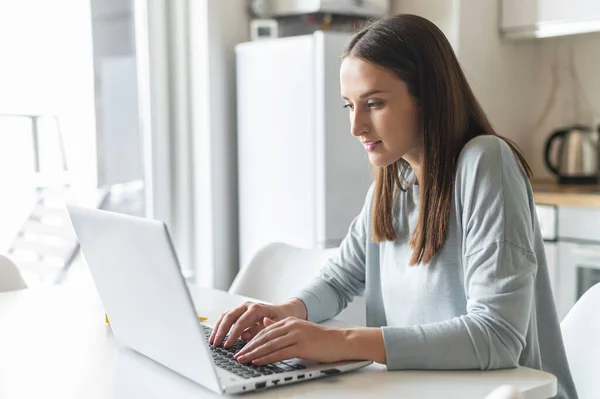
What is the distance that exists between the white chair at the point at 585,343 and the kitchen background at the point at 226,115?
1342mm

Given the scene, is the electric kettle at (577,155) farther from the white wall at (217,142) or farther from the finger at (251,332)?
the finger at (251,332)

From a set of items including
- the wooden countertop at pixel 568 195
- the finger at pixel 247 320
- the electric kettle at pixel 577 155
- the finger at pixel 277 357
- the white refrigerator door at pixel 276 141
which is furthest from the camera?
the electric kettle at pixel 577 155

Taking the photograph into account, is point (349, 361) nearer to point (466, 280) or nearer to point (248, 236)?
point (466, 280)

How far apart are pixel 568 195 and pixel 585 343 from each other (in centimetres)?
144

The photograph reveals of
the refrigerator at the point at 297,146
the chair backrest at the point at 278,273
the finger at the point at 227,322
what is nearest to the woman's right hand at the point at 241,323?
the finger at the point at 227,322

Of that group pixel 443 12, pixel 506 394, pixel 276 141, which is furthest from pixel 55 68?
pixel 506 394

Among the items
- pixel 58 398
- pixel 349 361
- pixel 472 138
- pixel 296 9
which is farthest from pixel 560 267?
pixel 58 398

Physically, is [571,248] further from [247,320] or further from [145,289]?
[145,289]

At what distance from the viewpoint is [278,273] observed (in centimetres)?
180

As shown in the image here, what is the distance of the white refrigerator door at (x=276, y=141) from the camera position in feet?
9.31

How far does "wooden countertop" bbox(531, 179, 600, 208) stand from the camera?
2588 millimetres

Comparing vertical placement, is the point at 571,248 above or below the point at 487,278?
below

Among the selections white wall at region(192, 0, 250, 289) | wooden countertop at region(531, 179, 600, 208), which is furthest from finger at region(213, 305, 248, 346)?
white wall at region(192, 0, 250, 289)

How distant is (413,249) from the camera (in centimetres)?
127
